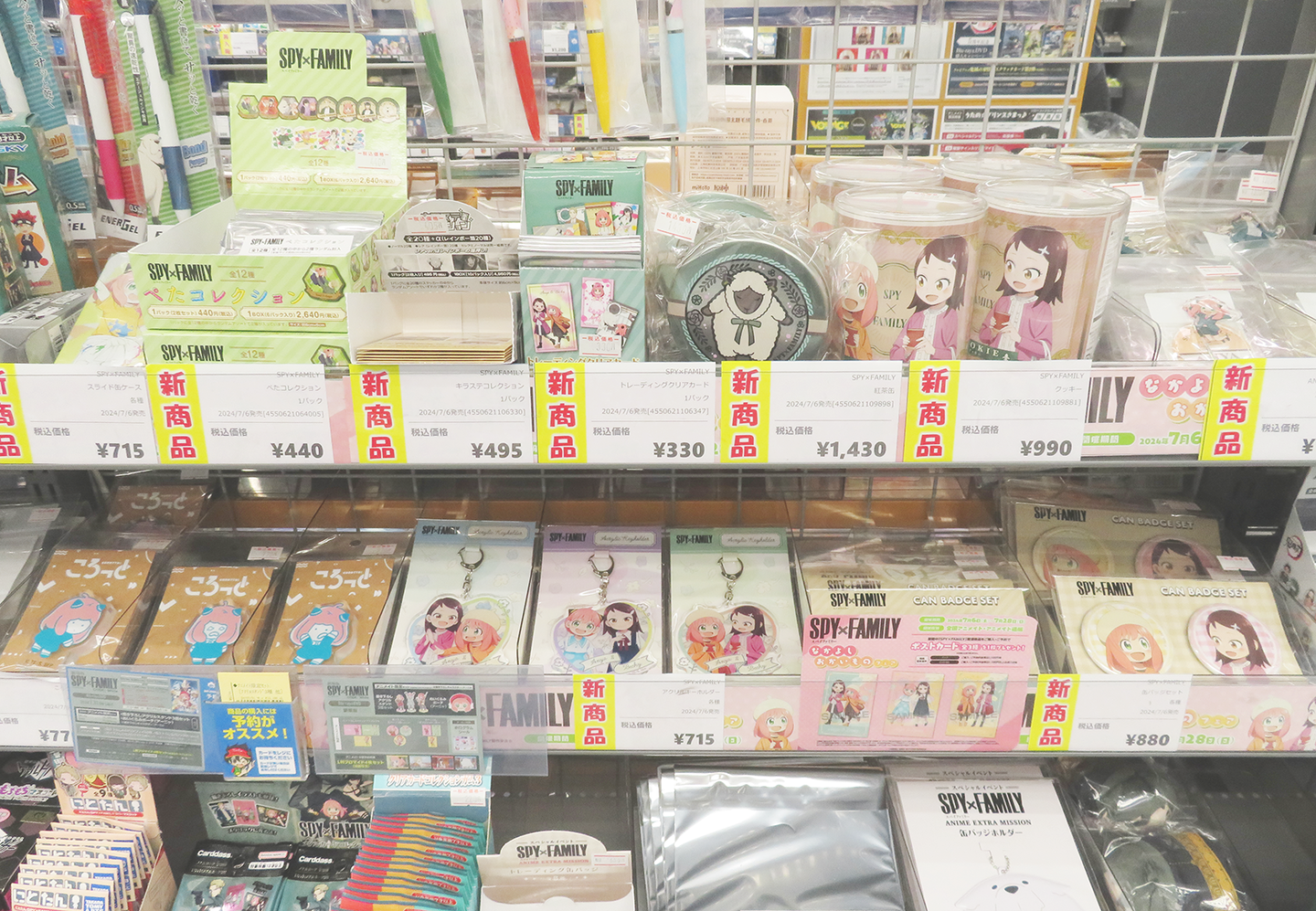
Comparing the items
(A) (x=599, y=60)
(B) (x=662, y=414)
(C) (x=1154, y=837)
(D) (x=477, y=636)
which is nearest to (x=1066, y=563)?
(C) (x=1154, y=837)

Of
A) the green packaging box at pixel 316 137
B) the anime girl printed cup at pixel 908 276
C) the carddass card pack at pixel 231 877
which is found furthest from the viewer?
the carddass card pack at pixel 231 877

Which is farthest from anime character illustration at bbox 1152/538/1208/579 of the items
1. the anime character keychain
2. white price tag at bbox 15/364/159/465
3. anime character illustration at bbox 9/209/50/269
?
anime character illustration at bbox 9/209/50/269

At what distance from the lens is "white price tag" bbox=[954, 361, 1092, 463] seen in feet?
3.46

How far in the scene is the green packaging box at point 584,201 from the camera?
3.50ft

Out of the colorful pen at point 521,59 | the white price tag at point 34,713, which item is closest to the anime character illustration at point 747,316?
the colorful pen at point 521,59

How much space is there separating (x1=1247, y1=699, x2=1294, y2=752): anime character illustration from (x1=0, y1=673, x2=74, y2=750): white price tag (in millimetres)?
1562

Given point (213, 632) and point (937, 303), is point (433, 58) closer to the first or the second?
point (937, 303)

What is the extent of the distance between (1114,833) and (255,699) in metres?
1.24

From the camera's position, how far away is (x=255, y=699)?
122 cm

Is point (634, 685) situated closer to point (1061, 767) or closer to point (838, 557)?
point (838, 557)

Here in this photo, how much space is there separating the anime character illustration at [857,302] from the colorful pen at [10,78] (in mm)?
1059

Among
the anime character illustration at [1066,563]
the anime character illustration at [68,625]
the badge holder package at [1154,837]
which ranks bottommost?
the badge holder package at [1154,837]

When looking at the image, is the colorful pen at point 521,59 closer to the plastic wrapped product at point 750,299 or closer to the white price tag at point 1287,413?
the plastic wrapped product at point 750,299

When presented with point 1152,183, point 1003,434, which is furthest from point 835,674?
Answer: point 1152,183
